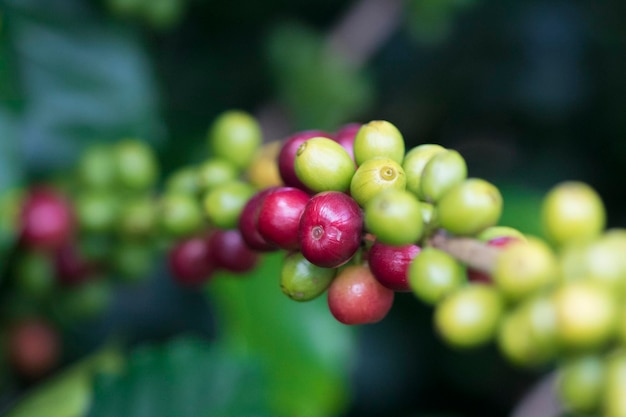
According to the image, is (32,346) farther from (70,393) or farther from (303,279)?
(303,279)

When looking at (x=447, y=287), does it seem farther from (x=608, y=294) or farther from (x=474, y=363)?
(x=474, y=363)

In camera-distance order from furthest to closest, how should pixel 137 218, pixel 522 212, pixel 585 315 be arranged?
pixel 522 212, pixel 137 218, pixel 585 315

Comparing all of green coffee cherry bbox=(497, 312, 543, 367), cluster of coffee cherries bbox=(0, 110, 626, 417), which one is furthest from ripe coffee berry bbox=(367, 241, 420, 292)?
green coffee cherry bbox=(497, 312, 543, 367)

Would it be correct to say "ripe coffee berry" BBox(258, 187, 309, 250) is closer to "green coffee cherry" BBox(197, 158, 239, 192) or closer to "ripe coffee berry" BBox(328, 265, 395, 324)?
"ripe coffee berry" BBox(328, 265, 395, 324)

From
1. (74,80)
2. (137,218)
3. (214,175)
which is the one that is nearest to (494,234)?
(214,175)

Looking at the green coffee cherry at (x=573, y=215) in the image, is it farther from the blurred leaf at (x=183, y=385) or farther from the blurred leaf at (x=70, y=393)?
the blurred leaf at (x=70, y=393)
